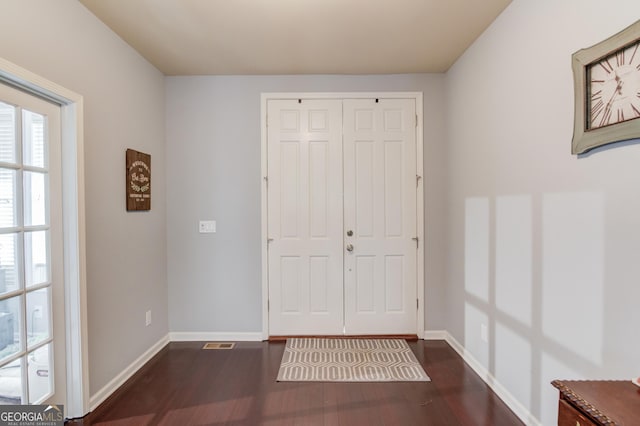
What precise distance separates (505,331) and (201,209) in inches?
111

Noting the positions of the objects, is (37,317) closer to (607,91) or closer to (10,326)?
(10,326)

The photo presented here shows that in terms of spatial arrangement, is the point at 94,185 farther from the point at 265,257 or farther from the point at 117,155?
the point at 265,257

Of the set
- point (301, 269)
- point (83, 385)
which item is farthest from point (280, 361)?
point (83, 385)

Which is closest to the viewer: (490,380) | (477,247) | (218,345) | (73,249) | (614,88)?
(614,88)

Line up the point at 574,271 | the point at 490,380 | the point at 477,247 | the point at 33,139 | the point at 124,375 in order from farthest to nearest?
the point at 477,247 < the point at 124,375 < the point at 490,380 < the point at 33,139 < the point at 574,271

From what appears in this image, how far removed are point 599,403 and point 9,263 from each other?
2560 millimetres

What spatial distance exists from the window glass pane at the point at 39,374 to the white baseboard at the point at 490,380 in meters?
2.85

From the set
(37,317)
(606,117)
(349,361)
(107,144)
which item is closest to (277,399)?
(349,361)

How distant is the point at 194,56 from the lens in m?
2.82

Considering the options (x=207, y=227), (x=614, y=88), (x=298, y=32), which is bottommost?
(x=207, y=227)

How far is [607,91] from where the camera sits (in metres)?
1.40

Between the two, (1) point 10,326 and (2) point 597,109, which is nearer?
(2) point 597,109

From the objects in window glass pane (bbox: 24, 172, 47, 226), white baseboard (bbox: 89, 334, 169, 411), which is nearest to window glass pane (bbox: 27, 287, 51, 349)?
window glass pane (bbox: 24, 172, 47, 226)

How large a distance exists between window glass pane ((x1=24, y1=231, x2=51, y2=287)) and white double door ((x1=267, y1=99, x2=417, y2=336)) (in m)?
1.77
